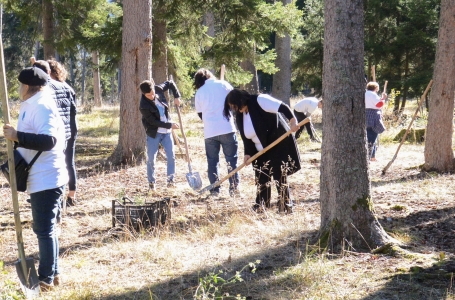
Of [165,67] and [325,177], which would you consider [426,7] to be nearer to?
[165,67]

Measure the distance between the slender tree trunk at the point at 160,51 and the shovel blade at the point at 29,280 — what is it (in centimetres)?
851

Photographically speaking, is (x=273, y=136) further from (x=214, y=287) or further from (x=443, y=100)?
(x=443, y=100)

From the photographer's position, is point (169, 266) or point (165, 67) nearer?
point (169, 266)

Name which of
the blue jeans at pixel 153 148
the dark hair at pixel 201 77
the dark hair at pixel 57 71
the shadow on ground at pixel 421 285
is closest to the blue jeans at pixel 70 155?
the dark hair at pixel 57 71

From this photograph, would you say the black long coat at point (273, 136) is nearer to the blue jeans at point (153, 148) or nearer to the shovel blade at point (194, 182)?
the shovel blade at point (194, 182)

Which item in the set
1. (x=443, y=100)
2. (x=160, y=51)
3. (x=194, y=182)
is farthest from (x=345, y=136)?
(x=160, y=51)

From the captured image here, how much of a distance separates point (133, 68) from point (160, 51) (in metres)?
2.19

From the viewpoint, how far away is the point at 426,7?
20438mm

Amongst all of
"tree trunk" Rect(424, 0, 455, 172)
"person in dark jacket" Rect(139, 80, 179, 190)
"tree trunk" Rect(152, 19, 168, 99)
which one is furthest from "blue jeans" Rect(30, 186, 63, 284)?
"tree trunk" Rect(152, 19, 168, 99)

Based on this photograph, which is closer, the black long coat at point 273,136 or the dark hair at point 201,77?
the black long coat at point 273,136

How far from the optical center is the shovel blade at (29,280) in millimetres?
4481

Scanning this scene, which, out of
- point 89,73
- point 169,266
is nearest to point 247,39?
point 169,266

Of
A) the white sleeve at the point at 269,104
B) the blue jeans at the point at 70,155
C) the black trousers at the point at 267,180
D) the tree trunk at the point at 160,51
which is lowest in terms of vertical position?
the black trousers at the point at 267,180

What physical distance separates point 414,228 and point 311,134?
9.42 metres
